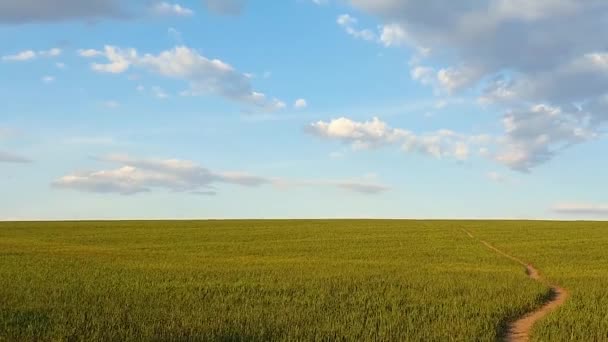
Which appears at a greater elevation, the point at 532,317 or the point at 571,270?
the point at 571,270

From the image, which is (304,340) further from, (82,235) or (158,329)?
(82,235)

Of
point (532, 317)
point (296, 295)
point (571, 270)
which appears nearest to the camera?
point (532, 317)

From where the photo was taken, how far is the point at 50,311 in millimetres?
17859

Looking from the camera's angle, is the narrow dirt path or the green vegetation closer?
the green vegetation

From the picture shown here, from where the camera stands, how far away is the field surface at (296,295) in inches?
596

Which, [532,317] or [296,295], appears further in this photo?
[296,295]

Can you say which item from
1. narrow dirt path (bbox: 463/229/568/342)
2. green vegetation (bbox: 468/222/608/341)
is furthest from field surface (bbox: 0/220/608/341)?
narrow dirt path (bbox: 463/229/568/342)

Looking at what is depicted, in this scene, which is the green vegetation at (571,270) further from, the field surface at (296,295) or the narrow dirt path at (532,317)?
the narrow dirt path at (532,317)

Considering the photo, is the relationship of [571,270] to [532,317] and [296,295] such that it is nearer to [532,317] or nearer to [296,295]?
[532,317]

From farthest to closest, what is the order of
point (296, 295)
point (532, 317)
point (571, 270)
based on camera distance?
point (571, 270), point (296, 295), point (532, 317)

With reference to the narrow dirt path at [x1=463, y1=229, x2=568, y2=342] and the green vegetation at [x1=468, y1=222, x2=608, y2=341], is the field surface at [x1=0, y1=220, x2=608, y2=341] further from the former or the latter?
the narrow dirt path at [x1=463, y1=229, x2=568, y2=342]

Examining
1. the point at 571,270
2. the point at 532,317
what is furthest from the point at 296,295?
the point at 571,270

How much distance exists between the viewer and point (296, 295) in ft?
71.0

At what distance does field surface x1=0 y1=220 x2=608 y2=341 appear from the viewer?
596 inches
